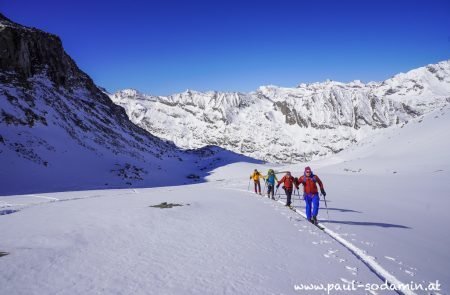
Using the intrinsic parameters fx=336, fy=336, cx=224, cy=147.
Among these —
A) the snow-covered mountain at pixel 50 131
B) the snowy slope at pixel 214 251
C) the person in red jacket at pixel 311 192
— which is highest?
the snow-covered mountain at pixel 50 131

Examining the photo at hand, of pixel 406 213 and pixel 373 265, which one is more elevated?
pixel 406 213

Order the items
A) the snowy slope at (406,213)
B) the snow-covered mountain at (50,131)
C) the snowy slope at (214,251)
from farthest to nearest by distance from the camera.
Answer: the snow-covered mountain at (50,131), the snowy slope at (406,213), the snowy slope at (214,251)

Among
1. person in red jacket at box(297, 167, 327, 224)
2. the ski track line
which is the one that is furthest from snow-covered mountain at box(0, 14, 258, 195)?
the ski track line

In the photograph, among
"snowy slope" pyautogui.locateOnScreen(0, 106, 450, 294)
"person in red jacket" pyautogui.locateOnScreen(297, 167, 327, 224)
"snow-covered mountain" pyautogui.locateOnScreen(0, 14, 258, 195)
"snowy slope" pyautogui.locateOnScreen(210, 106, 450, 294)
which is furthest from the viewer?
"snow-covered mountain" pyautogui.locateOnScreen(0, 14, 258, 195)

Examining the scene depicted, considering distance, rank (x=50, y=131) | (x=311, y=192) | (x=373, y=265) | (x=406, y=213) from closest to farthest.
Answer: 1. (x=373, y=265)
2. (x=311, y=192)
3. (x=406, y=213)
4. (x=50, y=131)

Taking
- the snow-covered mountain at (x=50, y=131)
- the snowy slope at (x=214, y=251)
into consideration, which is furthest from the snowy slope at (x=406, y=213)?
the snow-covered mountain at (x=50, y=131)

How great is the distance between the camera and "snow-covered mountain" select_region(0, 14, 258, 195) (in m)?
51.4

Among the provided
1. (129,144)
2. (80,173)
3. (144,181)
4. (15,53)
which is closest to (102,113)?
(129,144)

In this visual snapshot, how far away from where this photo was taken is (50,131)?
6506 centimetres

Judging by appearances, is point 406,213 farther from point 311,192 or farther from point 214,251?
point 214,251

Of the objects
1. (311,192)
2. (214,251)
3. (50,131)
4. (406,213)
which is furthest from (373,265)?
(50,131)

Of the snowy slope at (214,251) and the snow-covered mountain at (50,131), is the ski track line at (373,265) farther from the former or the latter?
the snow-covered mountain at (50,131)

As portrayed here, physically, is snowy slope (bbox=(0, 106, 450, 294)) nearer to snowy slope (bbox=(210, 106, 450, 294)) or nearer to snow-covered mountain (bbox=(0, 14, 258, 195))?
snowy slope (bbox=(210, 106, 450, 294))

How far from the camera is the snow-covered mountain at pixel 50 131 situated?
5137cm
